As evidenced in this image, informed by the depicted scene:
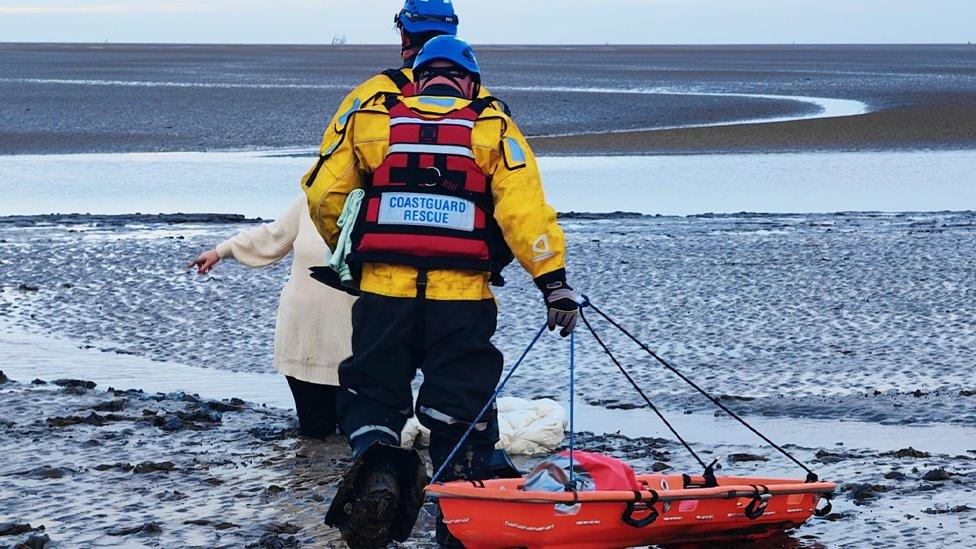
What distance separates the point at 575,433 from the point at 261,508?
1.79 metres

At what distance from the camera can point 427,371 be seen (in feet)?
15.2

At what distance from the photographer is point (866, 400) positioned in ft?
24.4

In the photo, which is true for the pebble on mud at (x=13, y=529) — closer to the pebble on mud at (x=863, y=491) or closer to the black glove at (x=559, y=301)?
the black glove at (x=559, y=301)

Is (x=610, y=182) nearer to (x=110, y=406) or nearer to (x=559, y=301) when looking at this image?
(x=110, y=406)

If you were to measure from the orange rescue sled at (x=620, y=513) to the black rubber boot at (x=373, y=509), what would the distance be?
17cm

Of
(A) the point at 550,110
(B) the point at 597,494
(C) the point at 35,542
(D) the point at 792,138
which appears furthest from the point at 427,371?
(A) the point at 550,110

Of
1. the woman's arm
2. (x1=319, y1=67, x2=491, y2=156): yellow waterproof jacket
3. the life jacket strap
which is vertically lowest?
the woman's arm

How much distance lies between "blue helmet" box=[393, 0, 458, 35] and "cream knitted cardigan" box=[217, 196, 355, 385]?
1434 millimetres

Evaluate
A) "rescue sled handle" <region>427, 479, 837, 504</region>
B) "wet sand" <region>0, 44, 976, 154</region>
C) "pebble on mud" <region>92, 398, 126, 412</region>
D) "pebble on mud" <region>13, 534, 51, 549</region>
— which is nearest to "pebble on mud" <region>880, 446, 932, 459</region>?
"rescue sled handle" <region>427, 479, 837, 504</region>

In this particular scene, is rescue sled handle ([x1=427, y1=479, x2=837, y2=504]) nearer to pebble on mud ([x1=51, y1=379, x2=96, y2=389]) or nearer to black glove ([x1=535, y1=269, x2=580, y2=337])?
black glove ([x1=535, y1=269, x2=580, y2=337])

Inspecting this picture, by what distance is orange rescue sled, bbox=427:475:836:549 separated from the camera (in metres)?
4.50

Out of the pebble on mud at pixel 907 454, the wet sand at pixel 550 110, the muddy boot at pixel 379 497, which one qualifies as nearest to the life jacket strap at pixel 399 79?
the muddy boot at pixel 379 497

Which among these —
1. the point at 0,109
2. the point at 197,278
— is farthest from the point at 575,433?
the point at 0,109

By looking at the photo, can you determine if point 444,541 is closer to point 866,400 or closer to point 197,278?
point 866,400
